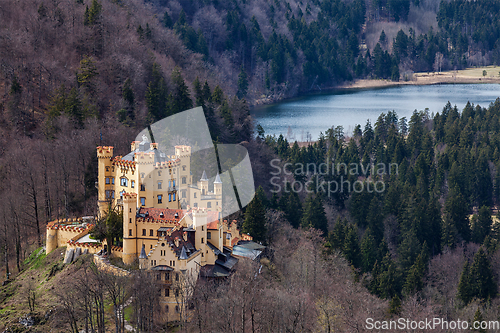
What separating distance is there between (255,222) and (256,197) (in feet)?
9.55

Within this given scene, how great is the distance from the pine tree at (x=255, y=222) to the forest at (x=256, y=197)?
14 centimetres

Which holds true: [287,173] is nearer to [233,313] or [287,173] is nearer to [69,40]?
[69,40]

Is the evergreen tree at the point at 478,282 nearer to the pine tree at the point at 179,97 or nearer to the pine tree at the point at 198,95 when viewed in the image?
the pine tree at the point at 179,97

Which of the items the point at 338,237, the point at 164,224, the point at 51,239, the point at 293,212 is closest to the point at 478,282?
the point at 338,237

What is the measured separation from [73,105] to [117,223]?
26.6 m

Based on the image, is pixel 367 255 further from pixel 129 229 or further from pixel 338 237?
pixel 129 229

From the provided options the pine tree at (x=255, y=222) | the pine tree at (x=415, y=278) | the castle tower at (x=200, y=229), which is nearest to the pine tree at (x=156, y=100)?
the pine tree at (x=255, y=222)

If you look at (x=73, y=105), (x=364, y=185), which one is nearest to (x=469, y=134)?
(x=364, y=185)

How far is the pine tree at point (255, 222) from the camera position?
69062mm

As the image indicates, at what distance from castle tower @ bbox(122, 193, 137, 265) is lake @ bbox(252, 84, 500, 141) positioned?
77776 mm

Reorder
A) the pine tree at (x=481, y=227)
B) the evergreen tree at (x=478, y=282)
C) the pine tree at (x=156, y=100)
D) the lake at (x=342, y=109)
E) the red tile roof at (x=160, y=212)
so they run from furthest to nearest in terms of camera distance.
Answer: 1. the lake at (x=342, y=109)
2. the pine tree at (x=156, y=100)
3. the pine tree at (x=481, y=227)
4. the evergreen tree at (x=478, y=282)
5. the red tile roof at (x=160, y=212)

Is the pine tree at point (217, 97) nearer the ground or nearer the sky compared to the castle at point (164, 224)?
nearer the sky

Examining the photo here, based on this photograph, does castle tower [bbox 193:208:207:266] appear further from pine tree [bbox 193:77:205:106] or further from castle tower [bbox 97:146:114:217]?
pine tree [bbox 193:77:205:106]

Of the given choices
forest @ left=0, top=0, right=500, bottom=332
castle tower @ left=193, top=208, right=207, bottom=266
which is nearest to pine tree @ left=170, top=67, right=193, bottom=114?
forest @ left=0, top=0, right=500, bottom=332
